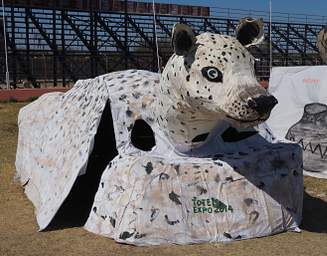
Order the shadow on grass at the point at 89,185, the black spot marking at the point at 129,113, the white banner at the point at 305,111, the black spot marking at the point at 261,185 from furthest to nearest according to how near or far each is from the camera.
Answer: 1. the white banner at the point at 305,111
2. the shadow on grass at the point at 89,185
3. the black spot marking at the point at 129,113
4. the black spot marking at the point at 261,185

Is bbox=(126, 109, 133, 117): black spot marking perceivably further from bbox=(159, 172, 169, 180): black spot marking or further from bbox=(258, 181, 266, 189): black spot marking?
bbox=(258, 181, 266, 189): black spot marking

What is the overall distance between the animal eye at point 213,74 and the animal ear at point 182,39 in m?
0.28

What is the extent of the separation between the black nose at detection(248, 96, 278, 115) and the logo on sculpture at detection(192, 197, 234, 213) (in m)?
1.15

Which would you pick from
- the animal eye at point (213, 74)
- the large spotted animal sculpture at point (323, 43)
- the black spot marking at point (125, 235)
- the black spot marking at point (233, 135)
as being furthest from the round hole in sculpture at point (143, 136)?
the large spotted animal sculpture at point (323, 43)

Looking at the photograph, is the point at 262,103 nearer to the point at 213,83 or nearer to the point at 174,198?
the point at 213,83

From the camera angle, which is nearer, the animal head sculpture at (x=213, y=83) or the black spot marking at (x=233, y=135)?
the animal head sculpture at (x=213, y=83)

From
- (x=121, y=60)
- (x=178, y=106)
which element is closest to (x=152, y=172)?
(x=178, y=106)

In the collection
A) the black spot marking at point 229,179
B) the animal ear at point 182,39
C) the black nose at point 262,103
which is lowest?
the black spot marking at point 229,179

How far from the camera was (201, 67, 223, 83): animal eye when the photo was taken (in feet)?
15.3

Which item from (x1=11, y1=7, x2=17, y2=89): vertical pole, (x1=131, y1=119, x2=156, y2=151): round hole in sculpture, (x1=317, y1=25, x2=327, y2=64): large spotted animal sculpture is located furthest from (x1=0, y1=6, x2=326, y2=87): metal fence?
(x1=131, y1=119, x2=156, y2=151): round hole in sculpture

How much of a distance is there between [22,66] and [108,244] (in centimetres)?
1878

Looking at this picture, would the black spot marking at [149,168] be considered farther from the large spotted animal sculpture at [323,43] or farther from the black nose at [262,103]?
the large spotted animal sculpture at [323,43]

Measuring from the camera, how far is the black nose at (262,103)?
4305 mm

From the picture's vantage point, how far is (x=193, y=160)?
5.36 m
